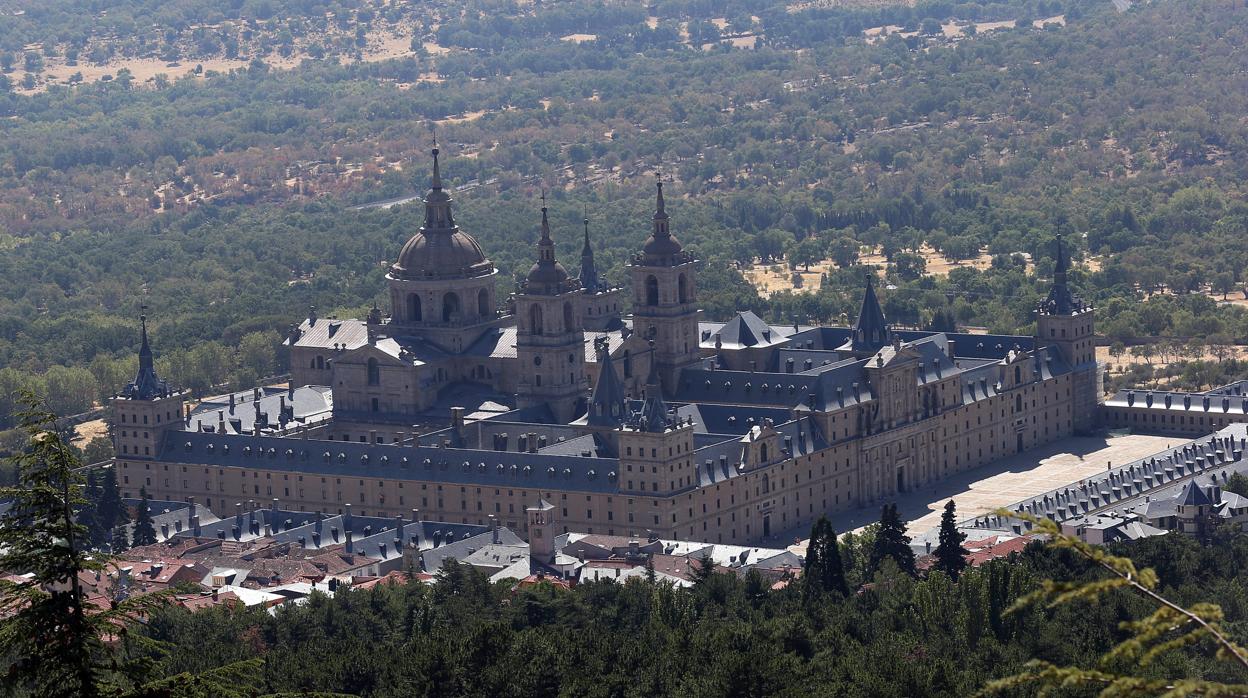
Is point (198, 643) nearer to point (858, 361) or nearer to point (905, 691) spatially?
point (905, 691)

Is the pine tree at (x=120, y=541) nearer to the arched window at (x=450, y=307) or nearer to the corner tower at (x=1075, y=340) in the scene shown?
the arched window at (x=450, y=307)

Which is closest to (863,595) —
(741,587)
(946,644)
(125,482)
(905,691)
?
(741,587)

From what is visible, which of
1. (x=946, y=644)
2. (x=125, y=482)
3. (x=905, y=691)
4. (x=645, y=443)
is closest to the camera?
(x=905, y=691)

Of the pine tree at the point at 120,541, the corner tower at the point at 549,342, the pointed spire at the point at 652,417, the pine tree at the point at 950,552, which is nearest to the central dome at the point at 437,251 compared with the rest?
the corner tower at the point at 549,342

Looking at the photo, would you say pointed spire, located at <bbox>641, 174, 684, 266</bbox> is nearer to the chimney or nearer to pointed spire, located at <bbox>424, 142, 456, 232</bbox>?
Result: pointed spire, located at <bbox>424, 142, 456, 232</bbox>

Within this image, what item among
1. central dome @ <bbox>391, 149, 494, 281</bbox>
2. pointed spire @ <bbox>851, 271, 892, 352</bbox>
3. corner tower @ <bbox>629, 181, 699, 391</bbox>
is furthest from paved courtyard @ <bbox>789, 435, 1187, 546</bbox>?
central dome @ <bbox>391, 149, 494, 281</bbox>

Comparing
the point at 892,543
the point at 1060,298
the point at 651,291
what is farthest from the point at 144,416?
the point at 1060,298
